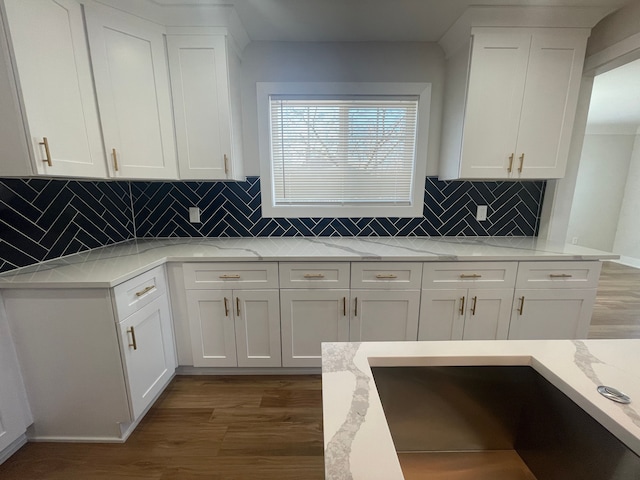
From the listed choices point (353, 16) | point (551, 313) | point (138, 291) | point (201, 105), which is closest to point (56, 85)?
point (201, 105)

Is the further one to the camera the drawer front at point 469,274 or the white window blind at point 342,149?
the white window blind at point 342,149

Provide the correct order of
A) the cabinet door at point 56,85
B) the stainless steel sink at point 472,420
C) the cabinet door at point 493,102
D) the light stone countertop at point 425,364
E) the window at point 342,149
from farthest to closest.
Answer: the window at point 342,149
the cabinet door at point 493,102
the cabinet door at point 56,85
the stainless steel sink at point 472,420
the light stone countertop at point 425,364

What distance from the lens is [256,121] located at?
212 cm

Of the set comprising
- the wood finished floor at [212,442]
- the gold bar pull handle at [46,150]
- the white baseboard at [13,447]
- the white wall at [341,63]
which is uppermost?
the white wall at [341,63]

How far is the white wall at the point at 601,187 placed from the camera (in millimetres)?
4738

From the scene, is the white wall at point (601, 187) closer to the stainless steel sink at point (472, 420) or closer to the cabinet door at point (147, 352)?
the stainless steel sink at point (472, 420)

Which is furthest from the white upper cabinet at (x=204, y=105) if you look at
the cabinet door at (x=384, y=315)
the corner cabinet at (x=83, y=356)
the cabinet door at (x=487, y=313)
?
the cabinet door at (x=487, y=313)

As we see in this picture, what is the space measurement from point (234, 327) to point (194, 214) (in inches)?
39.5

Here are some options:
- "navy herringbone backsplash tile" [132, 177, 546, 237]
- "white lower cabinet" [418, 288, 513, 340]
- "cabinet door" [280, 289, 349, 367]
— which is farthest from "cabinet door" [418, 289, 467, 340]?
"navy herringbone backsplash tile" [132, 177, 546, 237]

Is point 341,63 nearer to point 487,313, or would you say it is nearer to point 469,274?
point 469,274

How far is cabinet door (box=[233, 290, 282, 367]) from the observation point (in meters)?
1.81

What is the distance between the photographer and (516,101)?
181 centimetres

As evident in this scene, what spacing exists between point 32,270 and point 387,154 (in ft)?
7.82

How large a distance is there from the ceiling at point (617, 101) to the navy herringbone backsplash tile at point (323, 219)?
1480 millimetres
